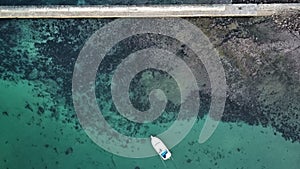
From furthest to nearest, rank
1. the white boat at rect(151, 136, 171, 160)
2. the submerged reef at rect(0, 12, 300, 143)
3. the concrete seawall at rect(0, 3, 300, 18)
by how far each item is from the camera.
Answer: the submerged reef at rect(0, 12, 300, 143) < the concrete seawall at rect(0, 3, 300, 18) < the white boat at rect(151, 136, 171, 160)

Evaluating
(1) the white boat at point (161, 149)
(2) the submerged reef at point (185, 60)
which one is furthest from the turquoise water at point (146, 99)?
(1) the white boat at point (161, 149)

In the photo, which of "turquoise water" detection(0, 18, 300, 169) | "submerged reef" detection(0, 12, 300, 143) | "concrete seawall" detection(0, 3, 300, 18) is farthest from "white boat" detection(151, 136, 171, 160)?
"concrete seawall" detection(0, 3, 300, 18)

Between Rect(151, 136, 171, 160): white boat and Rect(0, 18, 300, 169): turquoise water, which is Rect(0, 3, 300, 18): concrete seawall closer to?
Rect(0, 18, 300, 169): turquoise water

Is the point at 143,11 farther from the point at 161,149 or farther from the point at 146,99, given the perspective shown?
the point at 161,149

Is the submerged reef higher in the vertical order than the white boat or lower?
higher

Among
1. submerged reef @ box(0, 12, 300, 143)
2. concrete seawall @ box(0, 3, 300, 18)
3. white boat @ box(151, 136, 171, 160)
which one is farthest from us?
submerged reef @ box(0, 12, 300, 143)

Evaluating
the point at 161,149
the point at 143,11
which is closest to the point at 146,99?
the point at 161,149

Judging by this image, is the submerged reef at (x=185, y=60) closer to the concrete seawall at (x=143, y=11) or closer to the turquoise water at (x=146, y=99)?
the turquoise water at (x=146, y=99)
